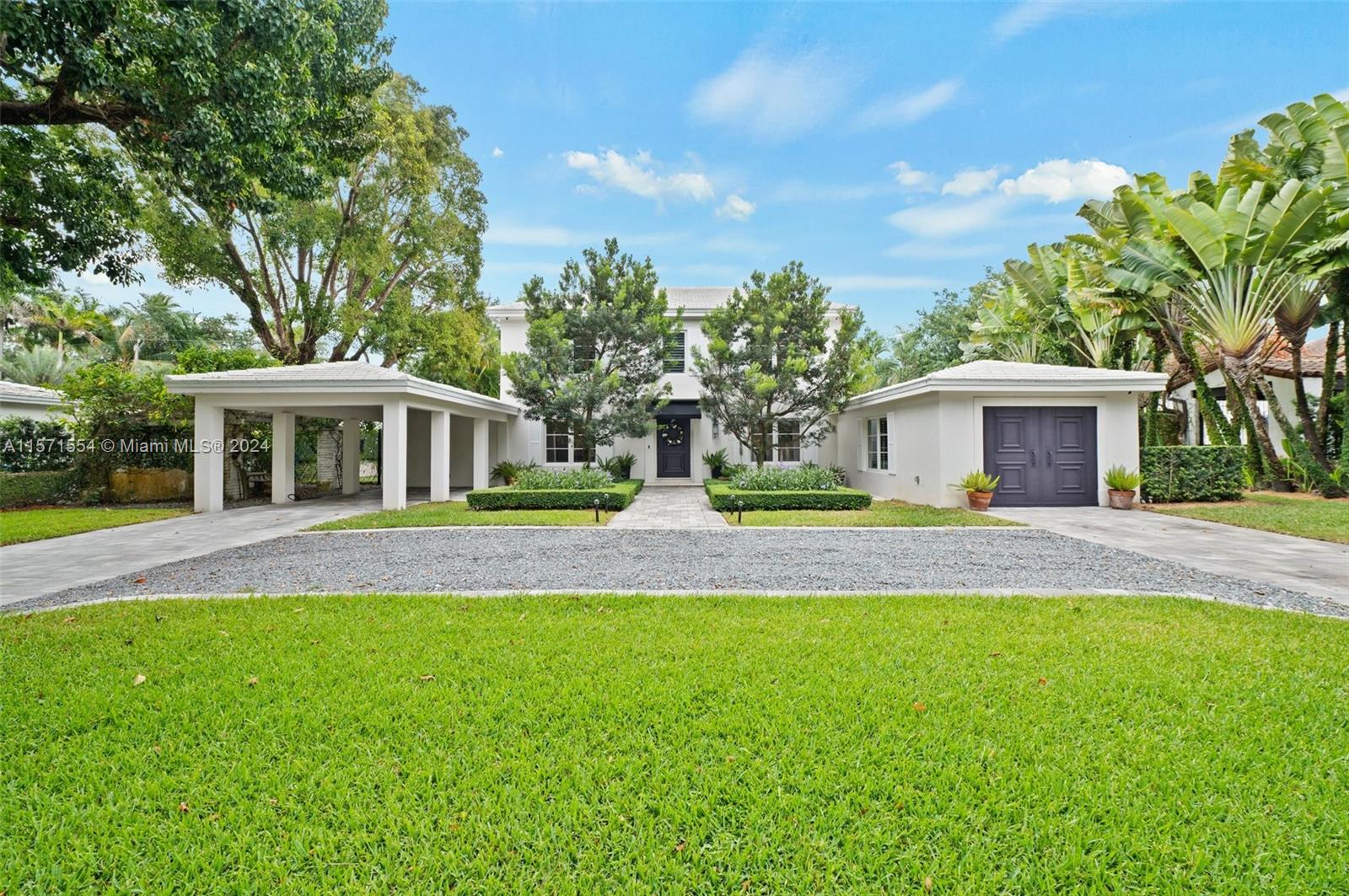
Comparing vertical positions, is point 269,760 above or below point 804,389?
below

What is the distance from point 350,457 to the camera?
1820 cm

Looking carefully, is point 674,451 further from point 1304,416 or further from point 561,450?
point 1304,416

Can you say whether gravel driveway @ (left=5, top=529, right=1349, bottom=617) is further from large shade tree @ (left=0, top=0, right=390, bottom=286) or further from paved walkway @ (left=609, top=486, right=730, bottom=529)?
large shade tree @ (left=0, top=0, right=390, bottom=286)

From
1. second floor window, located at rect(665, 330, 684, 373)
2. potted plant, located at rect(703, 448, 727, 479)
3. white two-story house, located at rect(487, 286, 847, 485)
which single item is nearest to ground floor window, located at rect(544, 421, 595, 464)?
white two-story house, located at rect(487, 286, 847, 485)

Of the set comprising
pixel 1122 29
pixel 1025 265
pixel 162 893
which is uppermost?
pixel 1122 29

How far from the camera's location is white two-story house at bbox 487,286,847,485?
1994 cm

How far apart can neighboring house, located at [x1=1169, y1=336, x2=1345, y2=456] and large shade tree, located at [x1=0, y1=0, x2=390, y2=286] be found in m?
20.3

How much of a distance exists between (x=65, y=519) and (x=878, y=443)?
18.3 meters

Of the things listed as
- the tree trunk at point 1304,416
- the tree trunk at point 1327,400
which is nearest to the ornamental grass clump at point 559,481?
the tree trunk at point 1304,416

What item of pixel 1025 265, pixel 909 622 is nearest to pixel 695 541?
pixel 909 622

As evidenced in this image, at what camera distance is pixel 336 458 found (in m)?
19.4

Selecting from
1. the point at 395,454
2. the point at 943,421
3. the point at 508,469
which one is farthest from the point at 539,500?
the point at 943,421

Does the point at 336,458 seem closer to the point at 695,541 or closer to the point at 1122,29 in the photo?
the point at 695,541

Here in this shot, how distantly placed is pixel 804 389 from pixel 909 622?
486 inches
